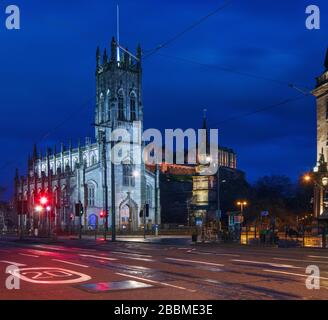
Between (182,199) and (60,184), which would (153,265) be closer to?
(60,184)

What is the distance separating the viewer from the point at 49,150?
120 meters

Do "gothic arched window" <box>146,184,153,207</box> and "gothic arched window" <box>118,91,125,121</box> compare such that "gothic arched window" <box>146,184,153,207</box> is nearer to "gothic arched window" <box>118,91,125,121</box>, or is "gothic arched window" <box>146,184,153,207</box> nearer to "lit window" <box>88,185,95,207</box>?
"lit window" <box>88,185,95,207</box>

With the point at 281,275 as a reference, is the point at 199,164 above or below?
above

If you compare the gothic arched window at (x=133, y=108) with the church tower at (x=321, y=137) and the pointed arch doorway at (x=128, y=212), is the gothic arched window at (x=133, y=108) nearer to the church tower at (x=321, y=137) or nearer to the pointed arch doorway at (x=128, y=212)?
the pointed arch doorway at (x=128, y=212)

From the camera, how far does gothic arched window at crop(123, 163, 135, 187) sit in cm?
9688

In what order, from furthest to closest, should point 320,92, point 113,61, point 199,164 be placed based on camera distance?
1. point 199,164
2. point 113,61
3. point 320,92

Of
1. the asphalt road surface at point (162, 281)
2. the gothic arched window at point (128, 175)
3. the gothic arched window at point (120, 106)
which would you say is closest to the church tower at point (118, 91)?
the gothic arched window at point (120, 106)

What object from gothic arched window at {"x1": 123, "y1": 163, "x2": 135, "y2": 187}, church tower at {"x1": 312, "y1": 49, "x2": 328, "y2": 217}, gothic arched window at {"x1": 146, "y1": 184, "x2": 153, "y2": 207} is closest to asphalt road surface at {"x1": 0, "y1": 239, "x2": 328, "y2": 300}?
church tower at {"x1": 312, "y1": 49, "x2": 328, "y2": 217}

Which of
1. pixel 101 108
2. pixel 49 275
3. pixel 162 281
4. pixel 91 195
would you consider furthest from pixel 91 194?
pixel 162 281

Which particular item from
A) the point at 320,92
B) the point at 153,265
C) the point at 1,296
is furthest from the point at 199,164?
the point at 1,296

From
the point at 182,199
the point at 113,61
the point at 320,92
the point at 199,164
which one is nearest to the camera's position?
the point at 320,92

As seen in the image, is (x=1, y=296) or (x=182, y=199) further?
(x=182, y=199)

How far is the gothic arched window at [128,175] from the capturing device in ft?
318
